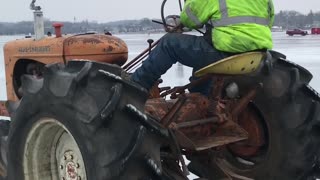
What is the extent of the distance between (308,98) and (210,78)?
815mm

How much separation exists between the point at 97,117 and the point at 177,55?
831 millimetres

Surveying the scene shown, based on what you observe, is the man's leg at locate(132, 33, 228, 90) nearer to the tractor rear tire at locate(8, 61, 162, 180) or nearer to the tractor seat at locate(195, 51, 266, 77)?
the tractor seat at locate(195, 51, 266, 77)

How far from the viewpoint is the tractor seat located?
3.23 m

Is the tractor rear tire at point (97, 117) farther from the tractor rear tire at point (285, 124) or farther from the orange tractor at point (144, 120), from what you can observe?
the tractor rear tire at point (285, 124)

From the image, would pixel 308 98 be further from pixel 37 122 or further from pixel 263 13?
pixel 37 122

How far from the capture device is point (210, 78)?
12.4 feet

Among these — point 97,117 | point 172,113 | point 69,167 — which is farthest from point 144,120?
point 69,167

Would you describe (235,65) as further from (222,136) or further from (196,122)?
(222,136)

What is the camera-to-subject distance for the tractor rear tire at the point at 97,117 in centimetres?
292

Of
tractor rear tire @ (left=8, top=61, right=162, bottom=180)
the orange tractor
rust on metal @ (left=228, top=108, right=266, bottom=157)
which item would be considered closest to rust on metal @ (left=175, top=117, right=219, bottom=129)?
the orange tractor

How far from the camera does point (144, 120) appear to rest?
9.80ft

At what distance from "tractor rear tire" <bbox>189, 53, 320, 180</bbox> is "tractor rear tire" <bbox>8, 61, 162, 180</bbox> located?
3.79 ft

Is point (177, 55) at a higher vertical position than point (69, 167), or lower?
higher

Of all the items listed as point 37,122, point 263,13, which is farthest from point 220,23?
point 37,122
